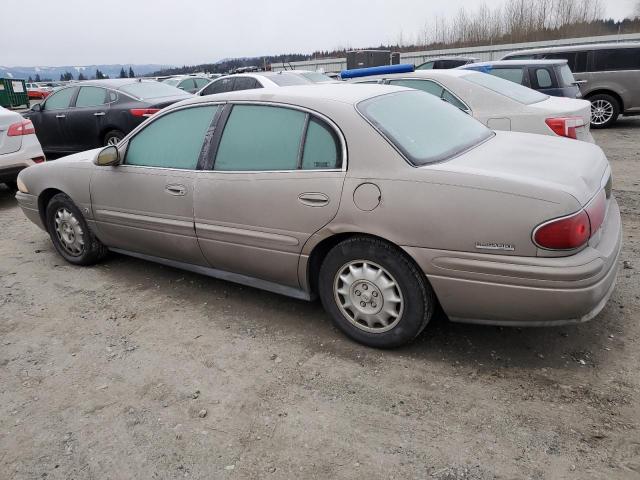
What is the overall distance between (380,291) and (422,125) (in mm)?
1132

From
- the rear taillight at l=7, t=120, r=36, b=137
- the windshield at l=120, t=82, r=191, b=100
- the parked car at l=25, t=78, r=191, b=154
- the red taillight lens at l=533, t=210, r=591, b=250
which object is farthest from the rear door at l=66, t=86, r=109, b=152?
the red taillight lens at l=533, t=210, r=591, b=250

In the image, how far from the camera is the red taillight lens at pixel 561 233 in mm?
2465

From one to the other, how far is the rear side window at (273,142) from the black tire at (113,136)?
6.07 metres

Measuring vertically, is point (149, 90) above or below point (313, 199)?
above

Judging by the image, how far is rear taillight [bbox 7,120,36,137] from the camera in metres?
6.95

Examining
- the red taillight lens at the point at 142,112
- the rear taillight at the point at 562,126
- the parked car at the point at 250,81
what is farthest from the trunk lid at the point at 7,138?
the rear taillight at the point at 562,126

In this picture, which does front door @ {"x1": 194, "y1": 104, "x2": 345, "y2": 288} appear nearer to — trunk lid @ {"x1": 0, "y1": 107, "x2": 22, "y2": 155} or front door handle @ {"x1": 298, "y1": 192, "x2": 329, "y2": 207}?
front door handle @ {"x1": 298, "y1": 192, "x2": 329, "y2": 207}

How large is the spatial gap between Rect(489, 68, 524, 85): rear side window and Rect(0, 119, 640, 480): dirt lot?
20.2ft

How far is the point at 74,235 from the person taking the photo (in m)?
4.68

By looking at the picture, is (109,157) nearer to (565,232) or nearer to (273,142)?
(273,142)

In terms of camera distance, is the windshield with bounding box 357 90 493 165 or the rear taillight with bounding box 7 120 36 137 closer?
the windshield with bounding box 357 90 493 165

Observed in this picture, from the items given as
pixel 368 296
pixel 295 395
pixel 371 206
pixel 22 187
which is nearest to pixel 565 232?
pixel 371 206

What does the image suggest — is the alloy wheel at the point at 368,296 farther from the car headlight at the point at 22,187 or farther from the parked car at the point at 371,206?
the car headlight at the point at 22,187

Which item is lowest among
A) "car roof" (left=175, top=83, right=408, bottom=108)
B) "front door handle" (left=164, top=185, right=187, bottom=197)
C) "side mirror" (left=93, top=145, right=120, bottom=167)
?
"front door handle" (left=164, top=185, right=187, bottom=197)
